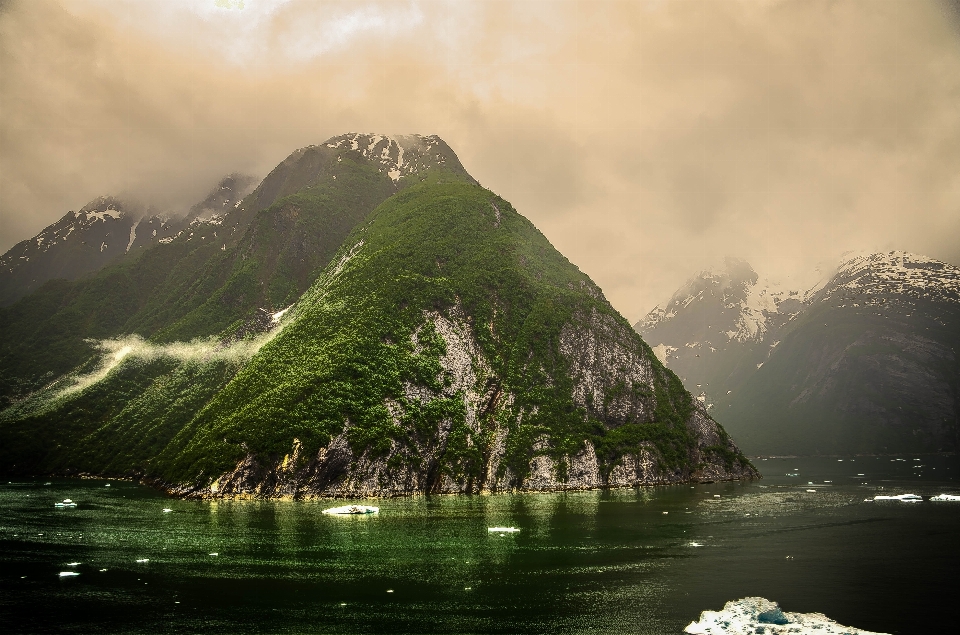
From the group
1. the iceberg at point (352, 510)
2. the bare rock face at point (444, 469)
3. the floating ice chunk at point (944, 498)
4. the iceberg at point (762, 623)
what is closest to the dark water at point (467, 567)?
the iceberg at point (762, 623)

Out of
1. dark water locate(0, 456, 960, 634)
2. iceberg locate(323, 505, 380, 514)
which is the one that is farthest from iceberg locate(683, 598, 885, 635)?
iceberg locate(323, 505, 380, 514)

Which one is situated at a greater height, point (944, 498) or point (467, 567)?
point (467, 567)

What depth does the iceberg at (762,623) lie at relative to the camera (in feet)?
159

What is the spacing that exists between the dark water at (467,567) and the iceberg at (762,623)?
240 centimetres

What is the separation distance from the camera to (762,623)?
49.5 m

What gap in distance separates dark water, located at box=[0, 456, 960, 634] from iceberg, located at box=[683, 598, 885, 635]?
2.40 metres

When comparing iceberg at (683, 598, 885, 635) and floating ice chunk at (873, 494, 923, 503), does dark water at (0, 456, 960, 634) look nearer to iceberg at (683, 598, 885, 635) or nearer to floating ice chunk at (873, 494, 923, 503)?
iceberg at (683, 598, 885, 635)

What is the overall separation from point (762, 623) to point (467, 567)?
3042 cm

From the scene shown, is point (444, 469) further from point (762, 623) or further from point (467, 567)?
point (762, 623)

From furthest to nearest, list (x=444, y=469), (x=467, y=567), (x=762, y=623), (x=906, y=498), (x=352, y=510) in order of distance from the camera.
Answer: (x=444, y=469), (x=906, y=498), (x=352, y=510), (x=467, y=567), (x=762, y=623)

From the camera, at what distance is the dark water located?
52.1m

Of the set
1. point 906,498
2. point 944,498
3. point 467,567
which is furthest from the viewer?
point 906,498

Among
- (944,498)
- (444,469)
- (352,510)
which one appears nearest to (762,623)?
(352,510)

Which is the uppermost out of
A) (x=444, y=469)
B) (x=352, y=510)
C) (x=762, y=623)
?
(x=444, y=469)
